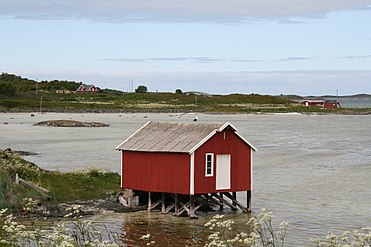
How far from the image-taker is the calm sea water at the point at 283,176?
26.0m

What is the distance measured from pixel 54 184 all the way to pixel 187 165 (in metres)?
7.25

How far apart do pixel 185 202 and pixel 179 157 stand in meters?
1.98

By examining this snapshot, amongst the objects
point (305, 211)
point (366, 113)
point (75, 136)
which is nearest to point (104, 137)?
point (75, 136)

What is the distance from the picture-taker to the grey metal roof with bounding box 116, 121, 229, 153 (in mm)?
27234

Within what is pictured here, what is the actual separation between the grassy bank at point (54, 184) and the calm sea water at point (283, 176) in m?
3.26

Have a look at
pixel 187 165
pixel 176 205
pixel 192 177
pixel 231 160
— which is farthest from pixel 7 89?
pixel 192 177

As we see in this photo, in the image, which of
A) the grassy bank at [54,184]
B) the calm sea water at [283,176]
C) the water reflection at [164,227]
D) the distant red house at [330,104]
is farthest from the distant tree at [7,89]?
the water reflection at [164,227]

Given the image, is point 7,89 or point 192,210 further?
point 7,89

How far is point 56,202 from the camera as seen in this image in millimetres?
28938

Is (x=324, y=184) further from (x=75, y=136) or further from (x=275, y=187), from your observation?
(x=75, y=136)

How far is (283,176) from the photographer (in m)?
43.8

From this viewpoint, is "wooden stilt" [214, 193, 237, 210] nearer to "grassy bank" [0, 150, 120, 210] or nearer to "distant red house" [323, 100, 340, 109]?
"grassy bank" [0, 150, 120, 210]

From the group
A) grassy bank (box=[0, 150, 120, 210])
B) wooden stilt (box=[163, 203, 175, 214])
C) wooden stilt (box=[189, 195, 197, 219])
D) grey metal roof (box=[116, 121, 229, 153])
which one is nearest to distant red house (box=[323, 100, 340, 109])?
grassy bank (box=[0, 150, 120, 210])

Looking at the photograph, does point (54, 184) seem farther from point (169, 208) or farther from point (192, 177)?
point (192, 177)
